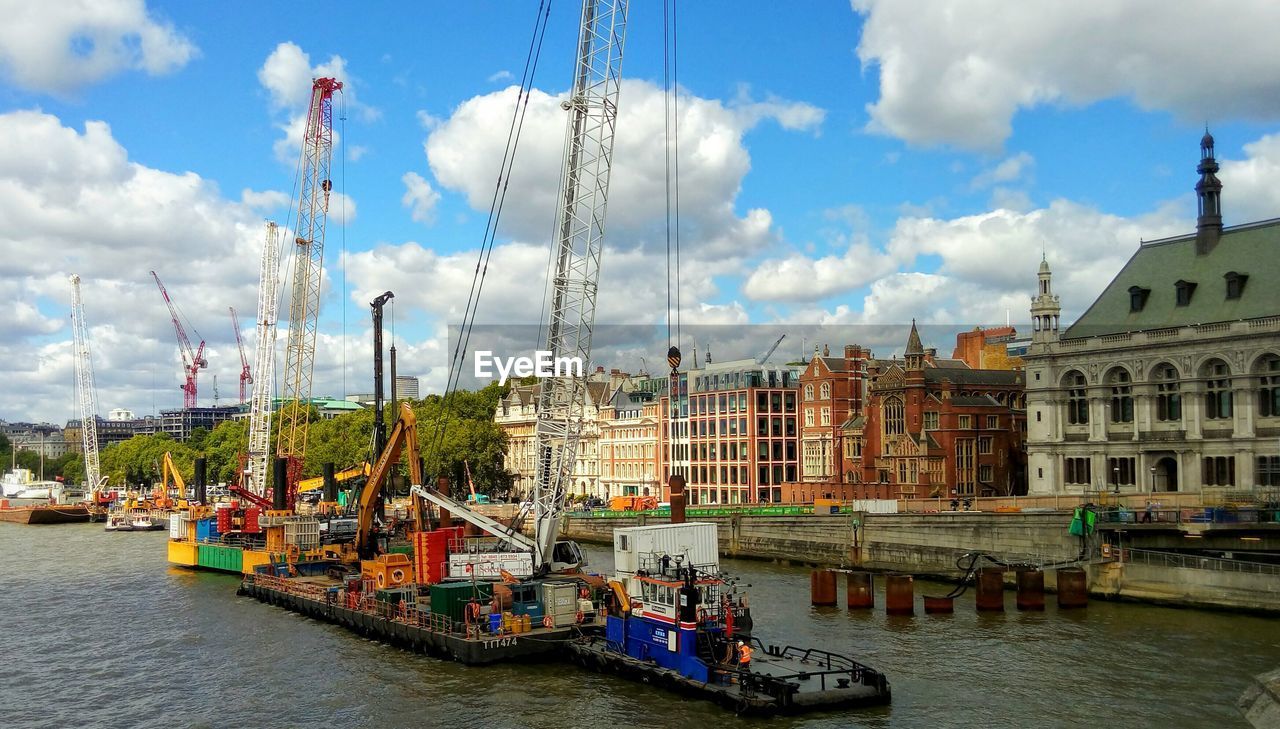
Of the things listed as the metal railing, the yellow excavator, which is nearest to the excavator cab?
the yellow excavator

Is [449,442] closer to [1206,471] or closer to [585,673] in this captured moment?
[1206,471]

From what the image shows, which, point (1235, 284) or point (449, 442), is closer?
point (1235, 284)

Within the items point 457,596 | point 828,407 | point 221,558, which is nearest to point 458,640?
point 457,596

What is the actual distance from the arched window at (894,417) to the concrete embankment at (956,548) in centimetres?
1925

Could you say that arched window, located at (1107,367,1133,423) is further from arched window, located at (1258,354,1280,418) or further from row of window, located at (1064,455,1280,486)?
arched window, located at (1258,354,1280,418)

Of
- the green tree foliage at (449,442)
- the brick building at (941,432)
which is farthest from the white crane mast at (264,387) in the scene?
the brick building at (941,432)

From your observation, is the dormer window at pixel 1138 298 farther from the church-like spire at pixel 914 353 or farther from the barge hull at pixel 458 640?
the barge hull at pixel 458 640

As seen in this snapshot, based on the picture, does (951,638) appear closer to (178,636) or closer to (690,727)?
(690,727)

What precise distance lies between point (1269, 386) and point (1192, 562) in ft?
72.6

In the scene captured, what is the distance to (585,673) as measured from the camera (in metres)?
45.2

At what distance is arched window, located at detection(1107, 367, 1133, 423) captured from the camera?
3322 inches

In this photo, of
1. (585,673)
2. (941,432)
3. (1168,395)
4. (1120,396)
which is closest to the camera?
(585,673)

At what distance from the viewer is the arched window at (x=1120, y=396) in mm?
84375

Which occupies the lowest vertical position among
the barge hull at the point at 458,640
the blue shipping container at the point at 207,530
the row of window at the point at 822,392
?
the barge hull at the point at 458,640
